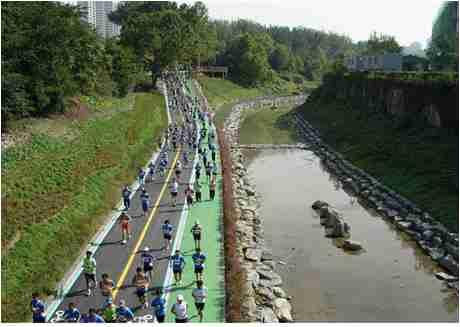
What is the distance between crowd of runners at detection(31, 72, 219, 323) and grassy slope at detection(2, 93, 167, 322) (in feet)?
3.14

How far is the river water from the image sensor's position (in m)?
17.9

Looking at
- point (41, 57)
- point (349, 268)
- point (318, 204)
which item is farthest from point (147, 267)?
point (41, 57)

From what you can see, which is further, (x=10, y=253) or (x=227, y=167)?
(x=227, y=167)

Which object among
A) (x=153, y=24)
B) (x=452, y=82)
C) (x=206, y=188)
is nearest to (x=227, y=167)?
(x=206, y=188)

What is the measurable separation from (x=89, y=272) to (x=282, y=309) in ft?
19.5

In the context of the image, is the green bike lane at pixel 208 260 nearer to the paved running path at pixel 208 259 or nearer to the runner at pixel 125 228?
the paved running path at pixel 208 259

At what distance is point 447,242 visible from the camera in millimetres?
22328

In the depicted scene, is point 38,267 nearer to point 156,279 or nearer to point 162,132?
point 156,279

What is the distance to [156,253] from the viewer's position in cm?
1981

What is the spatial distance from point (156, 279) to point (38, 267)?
3639 millimetres

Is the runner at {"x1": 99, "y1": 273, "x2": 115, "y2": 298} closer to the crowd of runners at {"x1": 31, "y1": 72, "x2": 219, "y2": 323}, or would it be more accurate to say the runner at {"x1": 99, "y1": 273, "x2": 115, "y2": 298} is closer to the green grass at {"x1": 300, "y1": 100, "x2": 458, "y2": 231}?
the crowd of runners at {"x1": 31, "y1": 72, "x2": 219, "y2": 323}

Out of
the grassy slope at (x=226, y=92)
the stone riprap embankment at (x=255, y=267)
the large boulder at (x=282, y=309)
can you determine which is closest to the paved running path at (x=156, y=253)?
the stone riprap embankment at (x=255, y=267)

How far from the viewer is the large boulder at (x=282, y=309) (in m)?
16.2

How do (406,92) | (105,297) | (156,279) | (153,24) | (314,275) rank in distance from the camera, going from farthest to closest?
(153,24), (406,92), (314,275), (156,279), (105,297)
